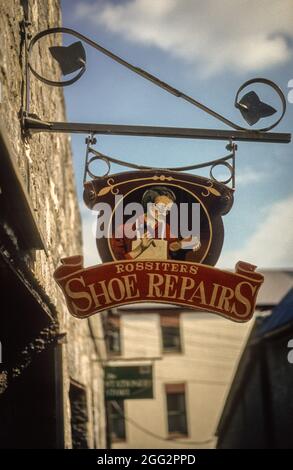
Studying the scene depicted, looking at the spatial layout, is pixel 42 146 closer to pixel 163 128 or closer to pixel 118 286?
pixel 163 128

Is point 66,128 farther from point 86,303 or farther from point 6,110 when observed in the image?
point 86,303

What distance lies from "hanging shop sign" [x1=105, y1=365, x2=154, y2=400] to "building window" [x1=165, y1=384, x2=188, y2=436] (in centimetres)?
1288

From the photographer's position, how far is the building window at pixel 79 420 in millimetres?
7207

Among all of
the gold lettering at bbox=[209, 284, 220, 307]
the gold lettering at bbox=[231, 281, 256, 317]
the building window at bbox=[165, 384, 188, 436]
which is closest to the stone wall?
the gold lettering at bbox=[209, 284, 220, 307]

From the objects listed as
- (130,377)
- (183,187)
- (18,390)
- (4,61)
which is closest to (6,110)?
(4,61)

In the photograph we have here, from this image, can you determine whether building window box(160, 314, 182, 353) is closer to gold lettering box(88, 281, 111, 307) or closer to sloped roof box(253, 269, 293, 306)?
sloped roof box(253, 269, 293, 306)

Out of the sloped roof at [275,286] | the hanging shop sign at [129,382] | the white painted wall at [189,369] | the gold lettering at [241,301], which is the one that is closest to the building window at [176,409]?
the white painted wall at [189,369]

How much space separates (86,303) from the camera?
3652 millimetres

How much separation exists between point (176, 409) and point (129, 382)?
1352 centimetres

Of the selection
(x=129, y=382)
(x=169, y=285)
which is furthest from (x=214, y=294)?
(x=129, y=382)

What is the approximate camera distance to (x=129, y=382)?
1018 cm

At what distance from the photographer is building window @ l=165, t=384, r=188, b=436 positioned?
22.4 m

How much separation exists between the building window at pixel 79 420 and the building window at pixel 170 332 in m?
16.6

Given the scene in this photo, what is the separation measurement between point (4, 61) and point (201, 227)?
1697mm
